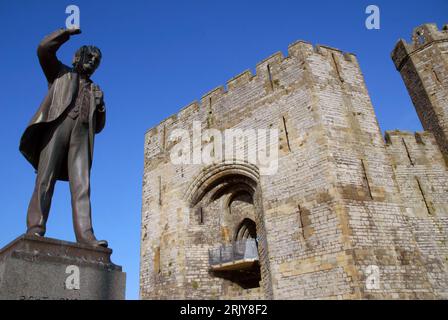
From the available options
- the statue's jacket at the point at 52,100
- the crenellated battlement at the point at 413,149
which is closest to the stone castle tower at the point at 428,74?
the crenellated battlement at the point at 413,149

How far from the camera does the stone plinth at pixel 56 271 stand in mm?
2615

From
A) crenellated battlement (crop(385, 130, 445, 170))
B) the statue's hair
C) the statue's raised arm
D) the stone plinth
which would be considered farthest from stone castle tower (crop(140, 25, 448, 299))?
the statue's raised arm

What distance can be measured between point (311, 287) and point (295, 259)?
0.79 metres

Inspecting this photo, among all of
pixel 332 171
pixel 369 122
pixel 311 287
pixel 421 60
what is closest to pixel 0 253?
pixel 311 287

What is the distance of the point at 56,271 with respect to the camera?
2820 millimetres

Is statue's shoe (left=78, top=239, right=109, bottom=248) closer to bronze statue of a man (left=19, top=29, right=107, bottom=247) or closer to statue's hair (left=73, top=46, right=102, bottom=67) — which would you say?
bronze statue of a man (left=19, top=29, right=107, bottom=247)

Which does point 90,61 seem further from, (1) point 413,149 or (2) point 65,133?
(1) point 413,149

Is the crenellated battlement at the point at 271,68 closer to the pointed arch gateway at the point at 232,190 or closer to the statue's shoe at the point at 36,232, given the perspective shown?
the pointed arch gateway at the point at 232,190

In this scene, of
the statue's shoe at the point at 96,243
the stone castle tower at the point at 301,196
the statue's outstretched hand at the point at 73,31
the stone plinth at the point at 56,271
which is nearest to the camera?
the stone plinth at the point at 56,271

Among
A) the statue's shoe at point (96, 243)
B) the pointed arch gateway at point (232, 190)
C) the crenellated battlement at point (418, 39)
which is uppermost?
A: the crenellated battlement at point (418, 39)

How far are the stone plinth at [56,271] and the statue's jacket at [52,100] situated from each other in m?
0.95

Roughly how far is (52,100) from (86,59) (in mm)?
611

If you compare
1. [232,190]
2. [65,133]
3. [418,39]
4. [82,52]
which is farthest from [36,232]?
[418,39]
